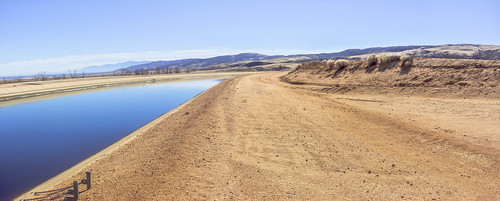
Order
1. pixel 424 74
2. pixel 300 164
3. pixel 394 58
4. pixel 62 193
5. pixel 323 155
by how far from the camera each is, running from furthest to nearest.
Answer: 1. pixel 394 58
2. pixel 424 74
3. pixel 323 155
4. pixel 300 164
5. pixel 62 193

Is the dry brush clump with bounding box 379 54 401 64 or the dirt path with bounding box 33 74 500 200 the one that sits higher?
the dry brush clump with bounding box 379 54 401 64

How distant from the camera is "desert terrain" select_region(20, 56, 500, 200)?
211 inches

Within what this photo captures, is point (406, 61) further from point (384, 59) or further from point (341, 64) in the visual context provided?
point (341, 64)

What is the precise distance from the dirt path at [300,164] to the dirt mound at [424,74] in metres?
6.24

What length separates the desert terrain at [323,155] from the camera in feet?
17.6

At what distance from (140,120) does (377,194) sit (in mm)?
15588

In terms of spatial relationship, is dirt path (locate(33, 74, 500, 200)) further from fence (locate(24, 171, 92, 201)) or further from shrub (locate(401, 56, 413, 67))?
shrub (locate(401, 56, 413, 67))

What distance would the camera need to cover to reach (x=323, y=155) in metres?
7.09

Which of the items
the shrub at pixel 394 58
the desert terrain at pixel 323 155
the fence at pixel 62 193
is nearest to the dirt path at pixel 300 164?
the desert terrain at pixel 323 155

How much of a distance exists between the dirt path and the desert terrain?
0.02m

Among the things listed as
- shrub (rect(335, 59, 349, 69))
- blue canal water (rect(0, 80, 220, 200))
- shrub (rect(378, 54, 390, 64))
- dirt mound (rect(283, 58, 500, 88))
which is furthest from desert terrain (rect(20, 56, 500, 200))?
shrub (rect(335, 59, 349, 69))

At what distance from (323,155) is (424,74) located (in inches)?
470

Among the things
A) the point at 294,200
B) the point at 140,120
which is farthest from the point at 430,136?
the point at 140,120

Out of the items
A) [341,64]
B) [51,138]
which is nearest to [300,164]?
[51,138]
